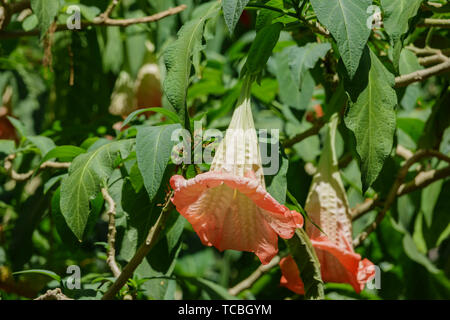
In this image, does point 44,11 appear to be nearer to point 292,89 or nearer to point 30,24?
point 30,24

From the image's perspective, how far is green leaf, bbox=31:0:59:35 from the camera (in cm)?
115

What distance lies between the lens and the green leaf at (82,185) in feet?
3.08

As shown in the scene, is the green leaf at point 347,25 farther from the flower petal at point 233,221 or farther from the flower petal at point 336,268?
the flower petal at point 336,268

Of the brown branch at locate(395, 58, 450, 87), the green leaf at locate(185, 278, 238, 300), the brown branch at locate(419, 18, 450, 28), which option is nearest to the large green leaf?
the brown branch at locate(395, 58, 450, 87)

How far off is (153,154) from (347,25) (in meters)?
0.35

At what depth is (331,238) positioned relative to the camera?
117 cm

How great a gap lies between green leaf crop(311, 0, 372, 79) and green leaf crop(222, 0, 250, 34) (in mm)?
109

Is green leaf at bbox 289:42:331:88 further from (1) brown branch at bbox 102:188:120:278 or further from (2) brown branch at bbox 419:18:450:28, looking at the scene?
(1) brown branch at bbox 102:188:120:278

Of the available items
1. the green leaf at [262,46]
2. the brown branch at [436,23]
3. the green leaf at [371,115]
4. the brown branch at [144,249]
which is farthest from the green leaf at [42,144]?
the brown branch at [436,23]

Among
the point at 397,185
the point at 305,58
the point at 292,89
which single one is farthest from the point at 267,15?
the point at 397,185
